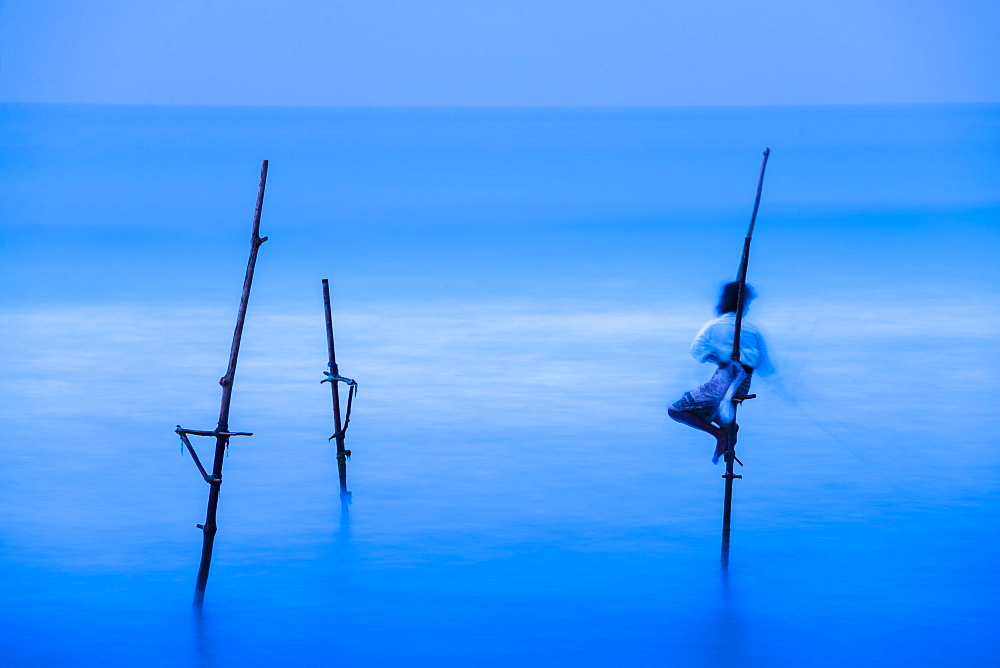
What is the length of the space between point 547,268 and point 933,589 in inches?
374

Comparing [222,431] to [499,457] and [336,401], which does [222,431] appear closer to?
[336,401]

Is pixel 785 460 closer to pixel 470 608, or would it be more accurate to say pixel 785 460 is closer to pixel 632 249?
pixel 470 608

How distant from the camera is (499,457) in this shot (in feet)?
22.1

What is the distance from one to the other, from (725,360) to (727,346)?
0.06 meters

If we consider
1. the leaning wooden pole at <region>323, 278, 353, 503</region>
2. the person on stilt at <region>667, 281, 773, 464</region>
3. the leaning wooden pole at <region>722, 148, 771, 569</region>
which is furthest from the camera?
the leaning wooden pole at <region>323, 278, 353, 503</region>

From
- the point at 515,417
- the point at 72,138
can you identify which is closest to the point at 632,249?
the point at 515,417

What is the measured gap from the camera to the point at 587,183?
2591 cm

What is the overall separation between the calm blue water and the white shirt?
0.80 feet

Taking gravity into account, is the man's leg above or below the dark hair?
below

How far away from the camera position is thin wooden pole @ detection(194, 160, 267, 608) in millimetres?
4262

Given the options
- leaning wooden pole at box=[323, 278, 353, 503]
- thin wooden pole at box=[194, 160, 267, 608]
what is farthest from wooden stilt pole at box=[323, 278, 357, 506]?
thin wooden pole at box=[194, 160, 267, 608]

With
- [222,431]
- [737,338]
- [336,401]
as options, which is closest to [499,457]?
[336,401]

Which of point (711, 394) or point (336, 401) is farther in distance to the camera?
point (336, 401)

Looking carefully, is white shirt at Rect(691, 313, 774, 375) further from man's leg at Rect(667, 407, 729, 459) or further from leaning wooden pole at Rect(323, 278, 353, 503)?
leaning wooden pole at Rect(323, 278, 353, 503)
